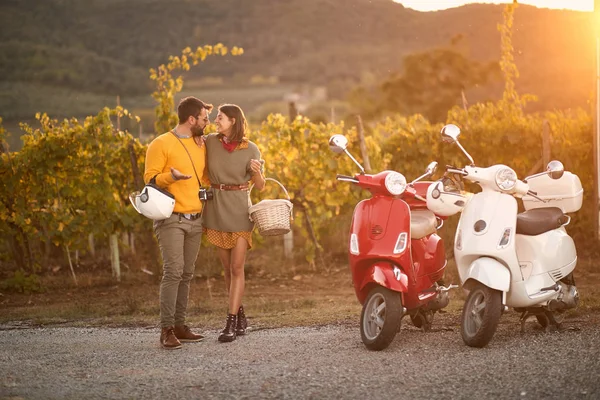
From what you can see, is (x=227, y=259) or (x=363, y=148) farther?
(x=363, y=148)

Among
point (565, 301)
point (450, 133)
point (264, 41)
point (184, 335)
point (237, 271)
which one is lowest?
point (184, 335)

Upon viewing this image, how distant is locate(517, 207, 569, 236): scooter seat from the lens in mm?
7238

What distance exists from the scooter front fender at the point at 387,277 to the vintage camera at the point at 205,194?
128 cm

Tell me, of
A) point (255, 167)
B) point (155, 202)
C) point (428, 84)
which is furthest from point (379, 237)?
point (428, 84)

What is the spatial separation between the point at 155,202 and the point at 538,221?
2.67m

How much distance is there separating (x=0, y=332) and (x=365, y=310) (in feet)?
11.7

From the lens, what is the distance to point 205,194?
290 inches

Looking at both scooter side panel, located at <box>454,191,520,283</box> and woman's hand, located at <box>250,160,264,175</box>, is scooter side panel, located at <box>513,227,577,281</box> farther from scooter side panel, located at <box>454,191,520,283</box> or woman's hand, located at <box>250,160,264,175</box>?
woman's hand, located at <box>250,160,264,175</box>

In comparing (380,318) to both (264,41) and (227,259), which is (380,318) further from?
(264,41)

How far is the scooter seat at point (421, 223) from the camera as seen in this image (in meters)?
7.21

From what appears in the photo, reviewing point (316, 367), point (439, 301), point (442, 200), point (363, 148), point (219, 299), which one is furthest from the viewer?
point (363, 148)

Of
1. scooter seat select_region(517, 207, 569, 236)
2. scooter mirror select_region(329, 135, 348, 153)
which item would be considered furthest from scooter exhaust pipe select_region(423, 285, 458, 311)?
scooter mirror select_region(329, 135, 348, 153)

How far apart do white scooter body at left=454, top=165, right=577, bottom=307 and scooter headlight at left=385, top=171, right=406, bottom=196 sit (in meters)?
0.49

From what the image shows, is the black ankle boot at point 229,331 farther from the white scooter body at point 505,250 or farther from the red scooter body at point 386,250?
the white scooter body at point 505,250
